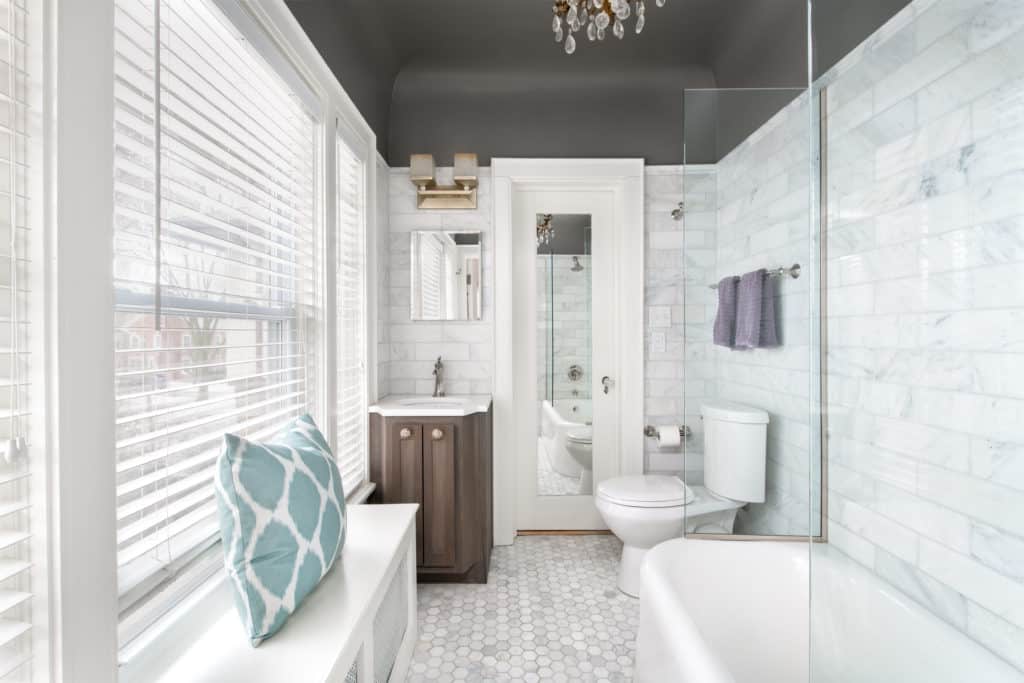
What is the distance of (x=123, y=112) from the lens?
0.94 m

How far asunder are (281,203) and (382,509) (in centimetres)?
113

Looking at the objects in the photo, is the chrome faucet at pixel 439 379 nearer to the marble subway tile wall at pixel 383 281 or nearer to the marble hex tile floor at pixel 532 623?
the marble subway tile wall at pixel 383 281

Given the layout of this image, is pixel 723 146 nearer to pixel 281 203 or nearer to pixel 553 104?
pixel 553 104

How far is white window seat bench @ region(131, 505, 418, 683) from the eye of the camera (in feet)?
3.20

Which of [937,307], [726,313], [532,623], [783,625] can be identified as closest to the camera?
[937,307]

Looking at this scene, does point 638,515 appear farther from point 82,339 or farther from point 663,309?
point 82,339

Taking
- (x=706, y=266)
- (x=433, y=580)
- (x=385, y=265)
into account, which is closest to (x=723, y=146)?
(x=706, y=266)

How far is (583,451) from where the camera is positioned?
3.10 metres

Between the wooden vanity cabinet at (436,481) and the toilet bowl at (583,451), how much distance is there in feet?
2.78

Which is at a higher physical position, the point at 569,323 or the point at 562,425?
the point at 569,323

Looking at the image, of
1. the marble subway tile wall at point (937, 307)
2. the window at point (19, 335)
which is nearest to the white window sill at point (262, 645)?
the window at point (19, 335)

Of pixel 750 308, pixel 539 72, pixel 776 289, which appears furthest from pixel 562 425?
pixel 539 72

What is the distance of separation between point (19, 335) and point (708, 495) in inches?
79.8

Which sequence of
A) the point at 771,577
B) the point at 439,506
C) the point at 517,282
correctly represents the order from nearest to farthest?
the point at 771,577 < the point at 439,506 < the point at 517,282
